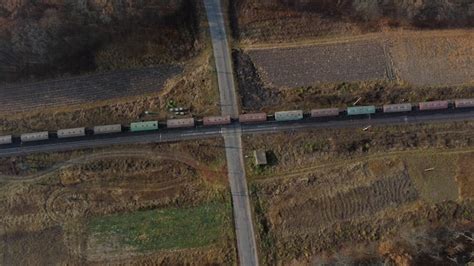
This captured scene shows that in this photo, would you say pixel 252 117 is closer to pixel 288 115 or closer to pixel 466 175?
pixel 288 115

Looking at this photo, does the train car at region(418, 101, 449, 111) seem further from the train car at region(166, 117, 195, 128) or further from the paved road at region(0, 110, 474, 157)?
the train car at region(166, 117, 195, 128)

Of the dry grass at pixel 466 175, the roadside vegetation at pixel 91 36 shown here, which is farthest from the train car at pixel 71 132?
the dry grass at pixel 466 175

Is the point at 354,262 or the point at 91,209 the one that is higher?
the point at 91,209

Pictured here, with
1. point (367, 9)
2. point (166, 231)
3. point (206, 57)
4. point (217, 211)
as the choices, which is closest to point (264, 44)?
point (206, 57)

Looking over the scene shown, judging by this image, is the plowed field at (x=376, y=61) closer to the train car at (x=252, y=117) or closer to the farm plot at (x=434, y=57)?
the farm plot at (x=434, y=57)

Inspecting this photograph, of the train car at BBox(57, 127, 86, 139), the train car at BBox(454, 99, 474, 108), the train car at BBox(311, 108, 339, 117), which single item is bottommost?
the train car at BBox(454, 99, 474, 108)

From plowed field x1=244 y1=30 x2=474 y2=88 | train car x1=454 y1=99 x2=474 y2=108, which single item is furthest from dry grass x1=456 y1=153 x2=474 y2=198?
plowed field x1=244 y1=30 x2=474 y2=88

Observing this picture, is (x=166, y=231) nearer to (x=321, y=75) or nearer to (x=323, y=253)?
(x=323, y=253)
